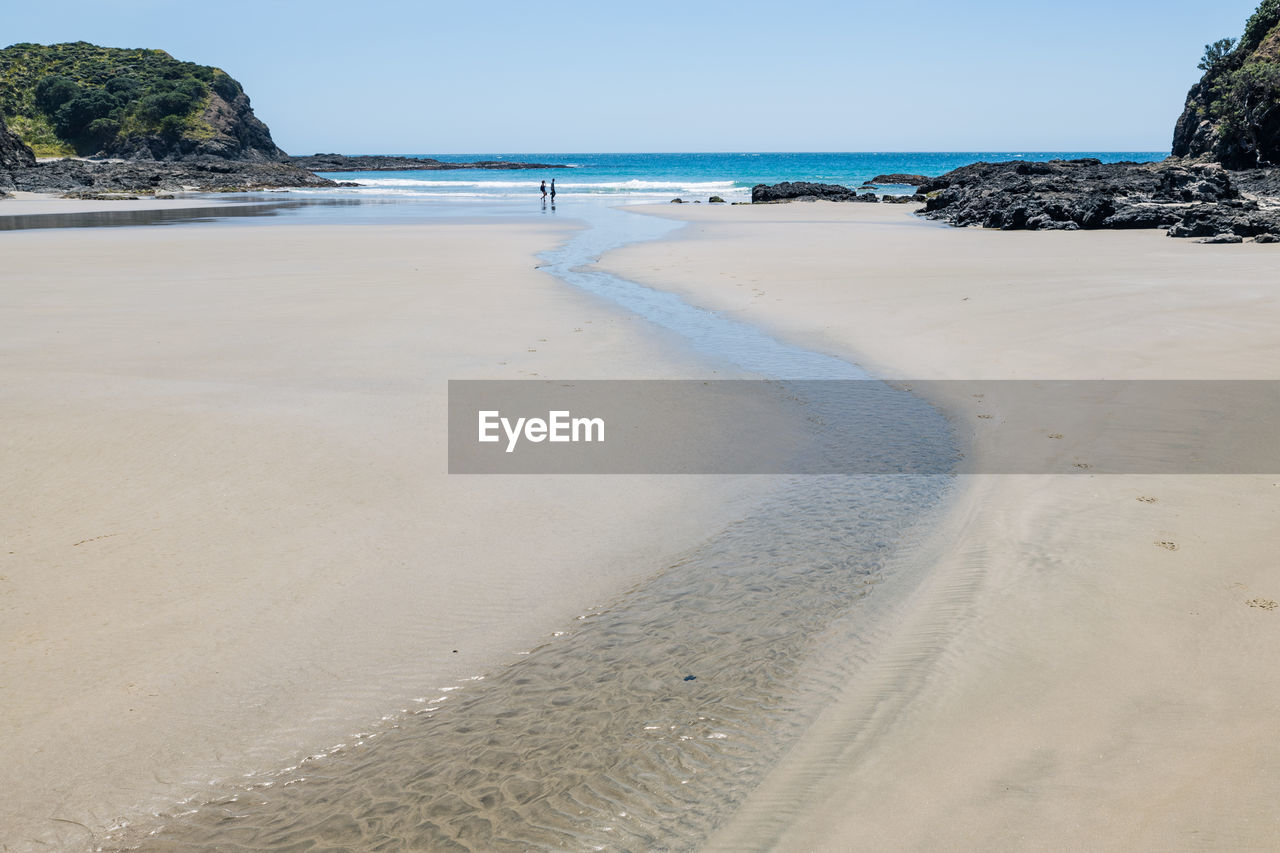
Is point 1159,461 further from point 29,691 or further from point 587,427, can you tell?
point 29,691

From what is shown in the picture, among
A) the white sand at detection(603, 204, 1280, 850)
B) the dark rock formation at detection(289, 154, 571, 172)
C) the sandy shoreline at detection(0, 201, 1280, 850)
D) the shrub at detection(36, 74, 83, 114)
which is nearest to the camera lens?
the white sand at detection(603, 204, 1280, 850)

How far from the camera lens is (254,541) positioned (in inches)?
205

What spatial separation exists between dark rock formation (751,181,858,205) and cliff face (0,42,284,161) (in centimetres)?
6749

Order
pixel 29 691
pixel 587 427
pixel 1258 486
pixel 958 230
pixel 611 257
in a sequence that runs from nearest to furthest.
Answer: pixel 29 691 → pixel 1258 486 → pixel 587 427 → pixel 611 257 → pixel 958 230

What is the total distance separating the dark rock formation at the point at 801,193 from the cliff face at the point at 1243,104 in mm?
17793

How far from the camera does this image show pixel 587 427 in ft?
24.9

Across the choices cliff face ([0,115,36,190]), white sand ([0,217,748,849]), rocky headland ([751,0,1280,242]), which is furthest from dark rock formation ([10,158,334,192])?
white sand ([0,217,748,849])

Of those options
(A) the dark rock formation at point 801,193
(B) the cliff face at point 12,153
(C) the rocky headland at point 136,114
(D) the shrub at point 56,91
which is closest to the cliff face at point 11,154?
(B) the cliff face at point 12,153

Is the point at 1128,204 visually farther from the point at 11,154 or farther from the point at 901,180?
the point at 11,154

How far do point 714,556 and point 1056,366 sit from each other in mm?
5986

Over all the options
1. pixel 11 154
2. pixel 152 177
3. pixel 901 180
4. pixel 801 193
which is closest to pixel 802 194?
pixel 801 193

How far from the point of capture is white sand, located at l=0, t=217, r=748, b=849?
12.0 ft

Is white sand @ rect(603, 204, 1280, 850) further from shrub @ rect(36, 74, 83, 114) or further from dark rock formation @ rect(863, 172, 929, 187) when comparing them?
shrub @ rect(36, 74, 83, 114)

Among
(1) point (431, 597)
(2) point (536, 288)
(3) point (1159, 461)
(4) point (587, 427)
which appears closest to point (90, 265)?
(2) point (536, 288)
